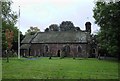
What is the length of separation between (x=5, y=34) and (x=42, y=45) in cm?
2756

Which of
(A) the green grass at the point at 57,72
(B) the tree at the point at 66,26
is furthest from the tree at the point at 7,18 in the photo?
(B) the tree at the point at 66,26

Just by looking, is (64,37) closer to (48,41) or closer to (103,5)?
(48,41)

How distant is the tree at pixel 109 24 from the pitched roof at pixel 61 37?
23488mm

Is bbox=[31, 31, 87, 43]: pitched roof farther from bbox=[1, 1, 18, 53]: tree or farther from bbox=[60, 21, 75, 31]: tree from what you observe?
bbox=[60, 21, 75, 31]: tree

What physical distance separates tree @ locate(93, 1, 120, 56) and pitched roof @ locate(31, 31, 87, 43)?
77.1 ft

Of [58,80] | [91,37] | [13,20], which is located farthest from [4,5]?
[58,80]

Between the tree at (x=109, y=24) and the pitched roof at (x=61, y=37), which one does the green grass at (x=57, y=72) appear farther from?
the pitched roof at (x=61, y=37)

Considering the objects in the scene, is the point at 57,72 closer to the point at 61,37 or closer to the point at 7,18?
the point at 7,18

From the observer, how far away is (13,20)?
58.8 m

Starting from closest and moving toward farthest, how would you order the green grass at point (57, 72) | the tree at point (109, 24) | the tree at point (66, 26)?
the green grass at point (57, 72) < the tree at point (109, 24) < the tree at point (66, 26)

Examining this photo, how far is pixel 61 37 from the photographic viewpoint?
7694 centimetres

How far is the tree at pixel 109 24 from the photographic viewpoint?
1761 inches

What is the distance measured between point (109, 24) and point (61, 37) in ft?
102

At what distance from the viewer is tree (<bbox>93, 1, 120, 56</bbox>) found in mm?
44719
